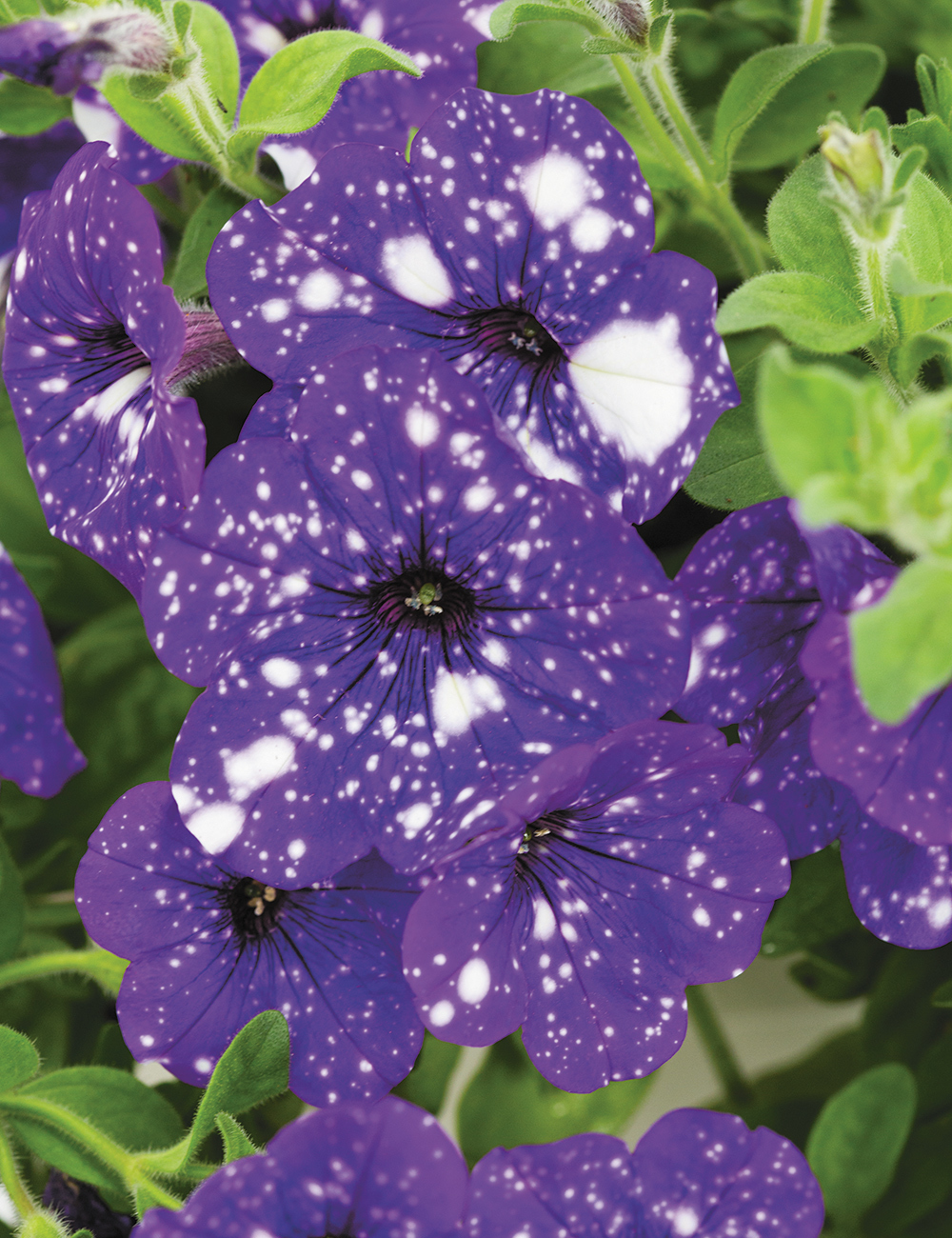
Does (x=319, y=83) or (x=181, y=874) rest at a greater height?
(x=319, y=83)

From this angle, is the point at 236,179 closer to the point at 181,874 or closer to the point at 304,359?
the point at 304,359

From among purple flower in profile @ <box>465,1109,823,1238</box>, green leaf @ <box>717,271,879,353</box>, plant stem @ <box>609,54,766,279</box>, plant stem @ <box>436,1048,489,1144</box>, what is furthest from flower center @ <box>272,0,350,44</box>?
plant stem @ <box>436,1048,489,1144</box>

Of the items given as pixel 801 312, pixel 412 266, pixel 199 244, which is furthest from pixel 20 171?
pixel 801 312

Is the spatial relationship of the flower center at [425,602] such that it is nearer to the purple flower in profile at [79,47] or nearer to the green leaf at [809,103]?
the purple flower in profile at [79,47]

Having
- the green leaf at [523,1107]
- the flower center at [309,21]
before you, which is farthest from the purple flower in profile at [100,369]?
the green leaf at [523,1107]

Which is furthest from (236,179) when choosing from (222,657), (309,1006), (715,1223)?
(715,1223)

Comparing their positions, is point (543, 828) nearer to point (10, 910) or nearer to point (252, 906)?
point (252, 906)
